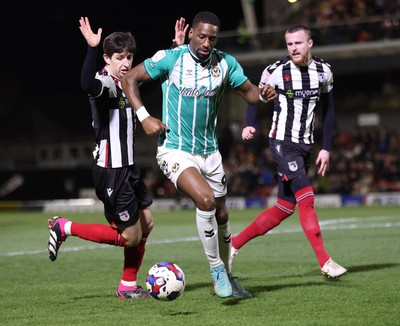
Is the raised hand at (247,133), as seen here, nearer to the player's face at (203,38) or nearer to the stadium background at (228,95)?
the player's face at (203,38)

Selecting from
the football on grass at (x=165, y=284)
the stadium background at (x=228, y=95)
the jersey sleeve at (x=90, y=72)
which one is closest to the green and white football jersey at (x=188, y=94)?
the jersey sleeve at (x=90, y=72)

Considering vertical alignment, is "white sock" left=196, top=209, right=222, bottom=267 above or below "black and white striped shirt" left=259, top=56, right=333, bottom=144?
below

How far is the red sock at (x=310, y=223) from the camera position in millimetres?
7492

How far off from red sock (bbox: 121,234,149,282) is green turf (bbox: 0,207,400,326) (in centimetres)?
23

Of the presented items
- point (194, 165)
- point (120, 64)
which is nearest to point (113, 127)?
point (120, 64)

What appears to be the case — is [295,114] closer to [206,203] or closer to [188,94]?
[188,94]

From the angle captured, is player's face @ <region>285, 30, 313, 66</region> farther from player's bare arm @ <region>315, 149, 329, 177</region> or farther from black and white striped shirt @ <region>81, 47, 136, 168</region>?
black and white striped shirt @ <region>81, 47, 136, 168</region>

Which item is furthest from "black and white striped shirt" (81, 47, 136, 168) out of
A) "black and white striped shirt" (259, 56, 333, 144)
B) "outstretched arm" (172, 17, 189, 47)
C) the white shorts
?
"black and white striped shirt" (259, 56, 333, 144)

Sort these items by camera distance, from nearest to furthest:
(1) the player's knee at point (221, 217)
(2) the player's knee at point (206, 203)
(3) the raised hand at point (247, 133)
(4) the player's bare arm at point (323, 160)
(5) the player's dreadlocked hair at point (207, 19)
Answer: (2) the player's knee at point (206, 203)
(5) the player's dreadlocked hair at point (207, 19)
(1) the player's knee at point (221, 217)
(3) the raised hand at point (247, 133)
(4) the player's bare arm at point (323, 160)

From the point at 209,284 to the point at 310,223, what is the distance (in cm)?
108

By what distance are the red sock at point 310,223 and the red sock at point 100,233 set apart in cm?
170

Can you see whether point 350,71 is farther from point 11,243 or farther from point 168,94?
point 168,94

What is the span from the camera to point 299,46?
806 centimetres

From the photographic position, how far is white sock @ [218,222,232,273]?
22.7 feet
